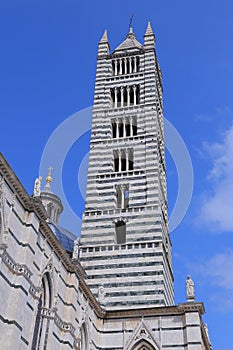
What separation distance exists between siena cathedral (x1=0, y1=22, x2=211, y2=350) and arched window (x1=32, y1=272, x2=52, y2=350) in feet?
0.10

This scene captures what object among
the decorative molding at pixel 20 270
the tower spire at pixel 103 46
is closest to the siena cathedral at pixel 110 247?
the decorative molding at pixel 20 270

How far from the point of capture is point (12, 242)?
1407cm

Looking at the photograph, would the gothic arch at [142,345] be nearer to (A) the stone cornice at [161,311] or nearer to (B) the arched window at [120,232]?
(A) the stone cornice at [161,311]

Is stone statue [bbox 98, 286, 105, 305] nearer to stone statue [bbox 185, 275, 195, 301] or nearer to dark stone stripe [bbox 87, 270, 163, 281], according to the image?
dark stone stripe [bbox 87, 270, 163, 281]

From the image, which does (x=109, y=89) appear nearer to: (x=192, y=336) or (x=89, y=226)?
(x=89, y=226)

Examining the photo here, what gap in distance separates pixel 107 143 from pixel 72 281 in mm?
12766

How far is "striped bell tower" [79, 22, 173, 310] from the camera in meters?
24.2

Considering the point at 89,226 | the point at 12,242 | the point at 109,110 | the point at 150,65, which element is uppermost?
the point at 150,65

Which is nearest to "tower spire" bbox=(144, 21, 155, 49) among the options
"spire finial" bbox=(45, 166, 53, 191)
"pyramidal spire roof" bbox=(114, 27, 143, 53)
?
"pyramidal spire roof" bbox=(114, 27, 143, 53)

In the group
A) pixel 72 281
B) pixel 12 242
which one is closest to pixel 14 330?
pixel 12 242

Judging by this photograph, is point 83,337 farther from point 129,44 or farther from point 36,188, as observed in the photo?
point 129,44

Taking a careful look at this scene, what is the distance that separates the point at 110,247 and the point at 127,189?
3.75 m

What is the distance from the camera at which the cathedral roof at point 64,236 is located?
98.1ft

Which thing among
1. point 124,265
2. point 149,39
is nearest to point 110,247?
point 124,265
